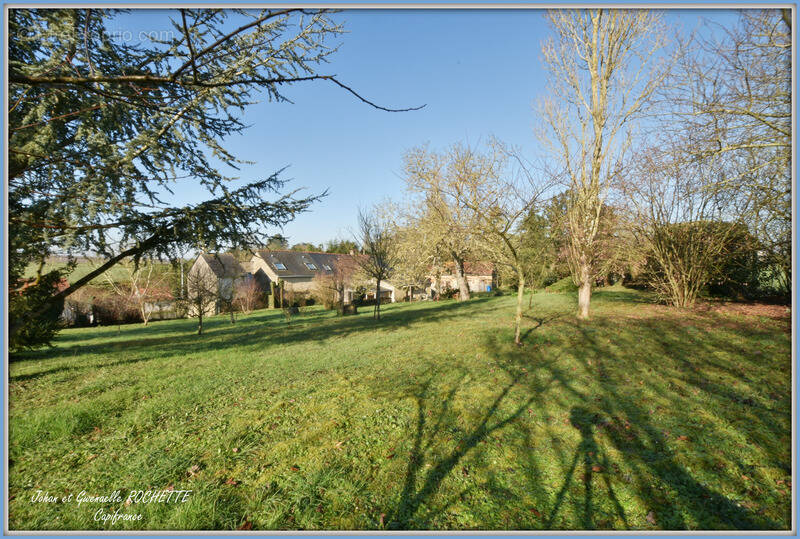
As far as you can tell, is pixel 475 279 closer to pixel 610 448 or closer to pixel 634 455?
pixel 610 448

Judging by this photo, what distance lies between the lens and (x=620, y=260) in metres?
13.5

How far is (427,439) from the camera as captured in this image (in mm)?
3504

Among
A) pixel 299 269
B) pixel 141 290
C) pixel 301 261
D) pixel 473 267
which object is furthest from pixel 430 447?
pixel 301 261

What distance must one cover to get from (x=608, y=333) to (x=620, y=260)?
6.77 meters

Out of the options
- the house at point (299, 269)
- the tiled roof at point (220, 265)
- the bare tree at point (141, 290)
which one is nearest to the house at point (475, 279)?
the house at point (299, 269)

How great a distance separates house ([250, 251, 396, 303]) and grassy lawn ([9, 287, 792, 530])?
21263 millimetres

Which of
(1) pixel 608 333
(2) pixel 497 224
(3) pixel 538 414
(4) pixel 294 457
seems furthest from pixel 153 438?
(1) pixel 608 333

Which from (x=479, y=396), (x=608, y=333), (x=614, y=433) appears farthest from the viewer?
(x=608, y=333)

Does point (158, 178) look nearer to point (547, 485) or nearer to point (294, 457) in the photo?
point (294, 457)

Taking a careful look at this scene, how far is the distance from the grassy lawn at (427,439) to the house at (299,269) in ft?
69.8

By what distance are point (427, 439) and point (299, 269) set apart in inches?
1341

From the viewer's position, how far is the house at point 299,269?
30.6 metres

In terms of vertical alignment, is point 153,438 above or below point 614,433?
above

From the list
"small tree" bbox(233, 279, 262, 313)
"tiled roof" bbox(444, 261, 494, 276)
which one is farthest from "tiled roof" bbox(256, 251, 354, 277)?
"tiled roof" bbox(444, 261, 494, 276)
